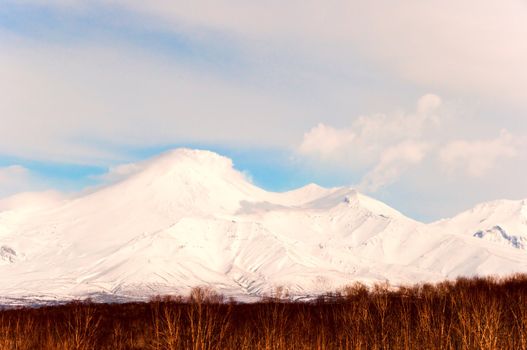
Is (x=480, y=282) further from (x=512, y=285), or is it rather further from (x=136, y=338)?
(x=136, y=338)

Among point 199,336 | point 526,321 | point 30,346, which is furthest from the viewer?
point 30,346

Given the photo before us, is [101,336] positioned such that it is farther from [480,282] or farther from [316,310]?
[480,282]

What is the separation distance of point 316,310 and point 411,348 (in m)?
33.1

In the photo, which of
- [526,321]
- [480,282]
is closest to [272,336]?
[526,321]

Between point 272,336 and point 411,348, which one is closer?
point 272,336

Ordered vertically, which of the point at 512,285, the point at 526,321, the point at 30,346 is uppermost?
the point at 512,285

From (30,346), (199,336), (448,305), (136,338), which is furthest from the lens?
(448,305)

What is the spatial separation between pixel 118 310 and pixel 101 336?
2033cm

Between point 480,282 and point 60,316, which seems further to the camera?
point 480,282

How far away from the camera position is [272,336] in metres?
24.2

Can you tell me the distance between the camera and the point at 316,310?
60188 mm

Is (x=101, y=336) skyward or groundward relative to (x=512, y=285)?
groundward

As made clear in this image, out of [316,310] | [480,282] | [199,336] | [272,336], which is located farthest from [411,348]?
[480,282]

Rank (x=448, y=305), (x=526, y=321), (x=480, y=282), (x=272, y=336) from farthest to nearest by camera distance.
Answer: (x=480, y=282) → (x=448, y=305) → (x=272, y=336) → (x=526, y=321)
